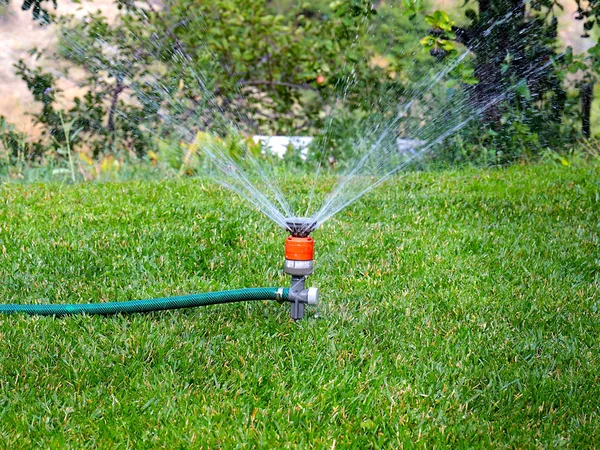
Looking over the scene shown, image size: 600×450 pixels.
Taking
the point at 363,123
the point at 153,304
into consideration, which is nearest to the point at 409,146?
the point at 363,123

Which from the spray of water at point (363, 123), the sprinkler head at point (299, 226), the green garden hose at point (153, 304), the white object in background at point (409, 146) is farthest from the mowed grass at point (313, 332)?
the white object in background at point (409, 146)

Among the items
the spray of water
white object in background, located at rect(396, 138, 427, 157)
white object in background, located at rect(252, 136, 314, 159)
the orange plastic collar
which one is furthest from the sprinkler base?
white object in background, located at rect(252, 136, 314, 159)

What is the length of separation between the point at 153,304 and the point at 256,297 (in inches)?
15.2

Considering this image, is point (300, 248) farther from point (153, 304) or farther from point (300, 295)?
point (153, 304)

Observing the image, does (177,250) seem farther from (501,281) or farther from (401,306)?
(501,281)

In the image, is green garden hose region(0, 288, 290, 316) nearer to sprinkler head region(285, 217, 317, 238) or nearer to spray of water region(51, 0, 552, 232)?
sprinkler head region(285, 217, 317, 238)

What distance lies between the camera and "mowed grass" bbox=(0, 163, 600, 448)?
6.97 ft

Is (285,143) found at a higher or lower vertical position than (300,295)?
higher

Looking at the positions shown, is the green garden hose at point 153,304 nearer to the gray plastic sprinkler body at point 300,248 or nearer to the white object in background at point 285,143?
the gray plastic sprinkler body at point 300,248

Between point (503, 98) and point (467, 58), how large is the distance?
45cm

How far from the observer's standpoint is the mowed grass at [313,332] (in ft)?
6.97

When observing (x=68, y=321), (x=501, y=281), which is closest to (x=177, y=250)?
(x=68, y=321)

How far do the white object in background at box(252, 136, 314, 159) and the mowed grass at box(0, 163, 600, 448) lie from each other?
2.19m

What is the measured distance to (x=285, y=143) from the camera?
683cm
